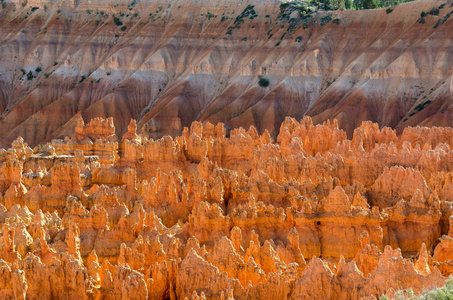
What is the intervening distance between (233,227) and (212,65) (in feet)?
256

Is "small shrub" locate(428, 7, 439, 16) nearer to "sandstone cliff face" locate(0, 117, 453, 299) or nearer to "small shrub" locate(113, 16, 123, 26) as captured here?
"sandstone cliff face" locate(0, 117, 453, 299)

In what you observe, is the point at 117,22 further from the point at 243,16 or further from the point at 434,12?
the point at 434,12

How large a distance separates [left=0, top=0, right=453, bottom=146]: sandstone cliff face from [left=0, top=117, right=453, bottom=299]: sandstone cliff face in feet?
117

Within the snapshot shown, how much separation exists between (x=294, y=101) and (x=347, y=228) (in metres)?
64.4

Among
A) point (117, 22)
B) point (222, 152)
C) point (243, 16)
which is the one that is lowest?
point (222, 152)

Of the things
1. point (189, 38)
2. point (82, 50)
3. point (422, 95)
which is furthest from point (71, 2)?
point (422, 95)

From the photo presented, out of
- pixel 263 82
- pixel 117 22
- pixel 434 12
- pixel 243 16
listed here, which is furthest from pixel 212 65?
pixel 434 12

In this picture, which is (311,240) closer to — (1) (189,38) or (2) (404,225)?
(2) (404,225)

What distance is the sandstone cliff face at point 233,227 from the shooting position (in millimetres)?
18281

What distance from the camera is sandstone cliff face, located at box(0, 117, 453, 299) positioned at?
1828 centimetres

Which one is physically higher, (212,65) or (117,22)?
(117,22)

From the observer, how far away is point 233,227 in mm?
25406

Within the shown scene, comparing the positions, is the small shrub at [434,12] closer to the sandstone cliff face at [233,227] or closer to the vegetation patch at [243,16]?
the vegetation patch at [243,16]

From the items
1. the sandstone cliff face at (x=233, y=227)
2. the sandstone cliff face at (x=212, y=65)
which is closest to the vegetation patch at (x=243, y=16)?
the sandstone cliff face at (x=212, y=65)
